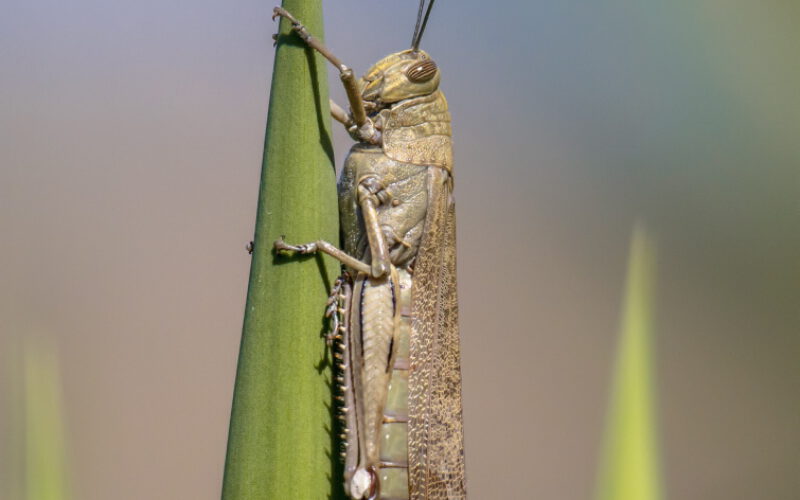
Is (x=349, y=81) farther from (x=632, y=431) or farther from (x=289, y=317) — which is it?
(x=632, y=431)

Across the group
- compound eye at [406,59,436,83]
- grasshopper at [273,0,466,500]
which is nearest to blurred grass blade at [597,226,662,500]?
grasshopper at [273,0,466,500]

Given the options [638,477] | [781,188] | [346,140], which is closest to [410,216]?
[346,140]

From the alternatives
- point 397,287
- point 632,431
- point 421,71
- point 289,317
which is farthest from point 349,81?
point 632,431

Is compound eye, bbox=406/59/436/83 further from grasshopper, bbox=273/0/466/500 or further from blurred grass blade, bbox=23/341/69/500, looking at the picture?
blurred grass blade, bbox=23/341/69/500

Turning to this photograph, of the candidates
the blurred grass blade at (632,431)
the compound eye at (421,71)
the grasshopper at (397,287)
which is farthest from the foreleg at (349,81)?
the blurred grass blade at (632,431)

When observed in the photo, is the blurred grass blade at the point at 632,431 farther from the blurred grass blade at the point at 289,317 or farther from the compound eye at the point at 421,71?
the compound eye at the point at 421,71

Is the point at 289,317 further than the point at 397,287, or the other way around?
the point at 397,287

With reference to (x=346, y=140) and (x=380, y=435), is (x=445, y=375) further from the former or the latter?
(x=346, y=140)
